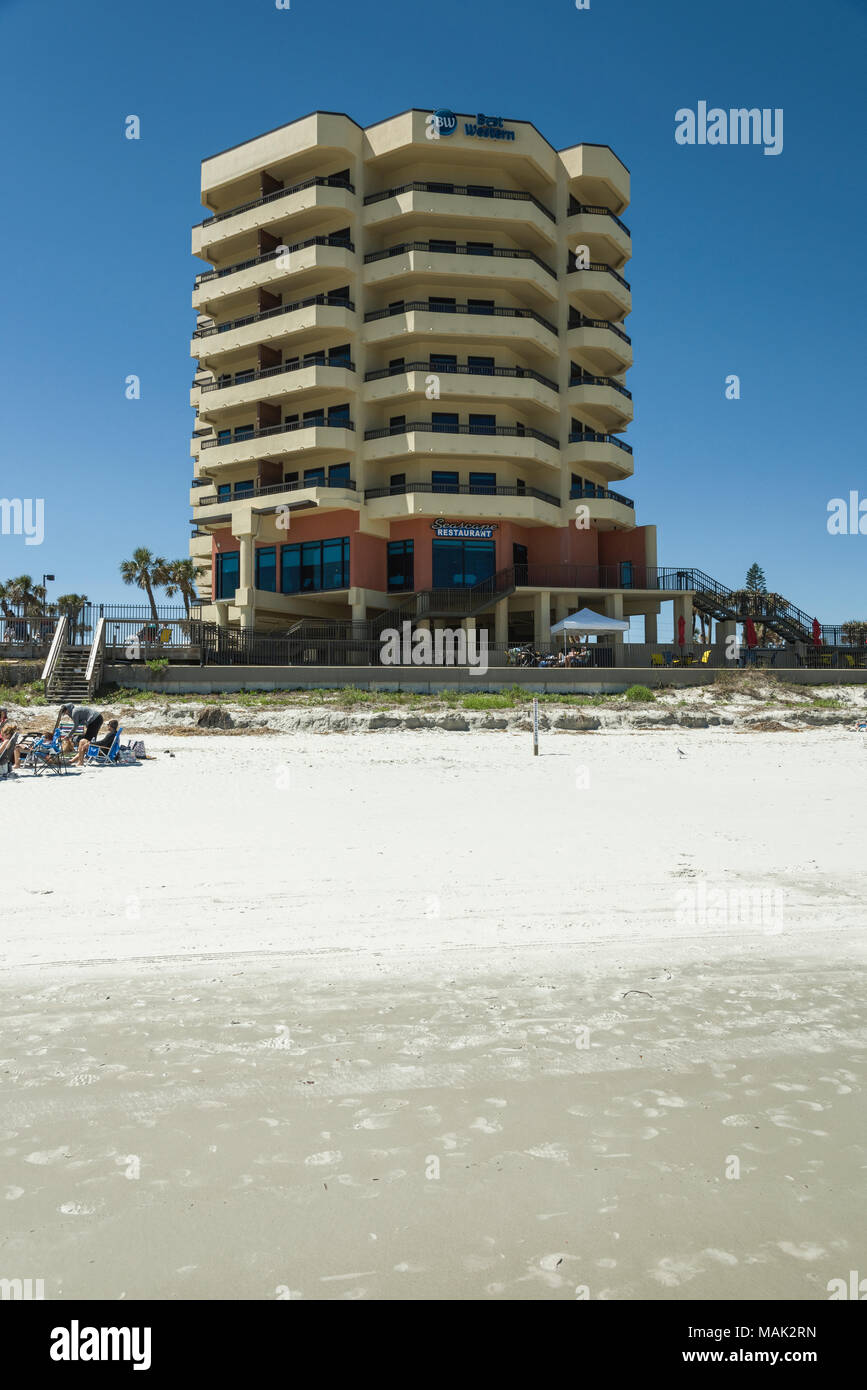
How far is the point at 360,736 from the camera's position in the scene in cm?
2291

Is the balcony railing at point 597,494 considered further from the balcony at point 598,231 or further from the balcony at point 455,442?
the balcony at point 598,231

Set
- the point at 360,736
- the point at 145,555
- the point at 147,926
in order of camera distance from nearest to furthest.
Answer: the point at 147,926 → the point at 360,736 → the point at 145,555


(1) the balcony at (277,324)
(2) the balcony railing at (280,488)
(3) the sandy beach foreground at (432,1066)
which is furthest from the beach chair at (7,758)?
(1) the balcony at (277,324)

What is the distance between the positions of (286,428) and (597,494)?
1778 cm

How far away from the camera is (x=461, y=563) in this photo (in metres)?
41.6

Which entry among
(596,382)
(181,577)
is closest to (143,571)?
(181,577)

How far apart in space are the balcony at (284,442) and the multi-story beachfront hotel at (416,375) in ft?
0.43

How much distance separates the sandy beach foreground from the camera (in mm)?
2932

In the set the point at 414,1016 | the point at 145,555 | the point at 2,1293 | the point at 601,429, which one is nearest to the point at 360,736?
the point at 414,1016

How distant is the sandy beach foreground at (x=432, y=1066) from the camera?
115 inches

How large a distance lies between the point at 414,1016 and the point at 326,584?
3869 centimetres

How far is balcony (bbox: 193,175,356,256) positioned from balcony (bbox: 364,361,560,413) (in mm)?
8803
